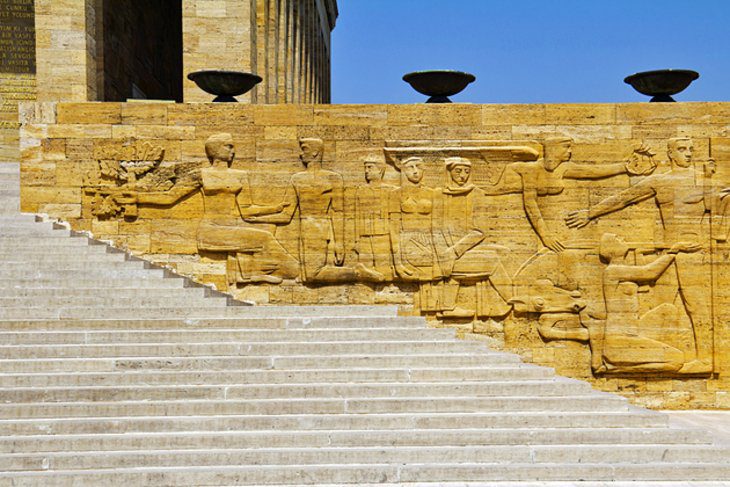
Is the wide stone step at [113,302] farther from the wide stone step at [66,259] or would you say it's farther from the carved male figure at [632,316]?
the carved male figure at [632,316]

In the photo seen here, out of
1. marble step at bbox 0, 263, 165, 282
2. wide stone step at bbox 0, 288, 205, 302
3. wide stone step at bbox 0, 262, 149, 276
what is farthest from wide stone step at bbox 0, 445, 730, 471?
wide stone step at bbox 0, 262, 149, 276

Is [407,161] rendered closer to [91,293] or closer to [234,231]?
[234,231]

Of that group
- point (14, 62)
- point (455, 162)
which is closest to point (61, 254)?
point (455, 162)

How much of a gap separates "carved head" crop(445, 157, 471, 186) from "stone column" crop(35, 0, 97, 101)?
24.1ft

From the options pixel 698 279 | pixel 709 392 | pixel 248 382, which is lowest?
pixel 709 392

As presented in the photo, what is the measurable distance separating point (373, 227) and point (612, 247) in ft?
11.2

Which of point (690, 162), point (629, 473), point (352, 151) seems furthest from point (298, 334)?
point (690, 162)

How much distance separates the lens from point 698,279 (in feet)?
34.9

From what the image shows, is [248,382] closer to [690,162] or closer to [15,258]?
[15,258]

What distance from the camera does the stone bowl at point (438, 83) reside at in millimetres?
11305

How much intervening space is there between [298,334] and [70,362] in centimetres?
250

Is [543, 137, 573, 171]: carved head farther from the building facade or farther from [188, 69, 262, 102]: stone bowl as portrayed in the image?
the building facade

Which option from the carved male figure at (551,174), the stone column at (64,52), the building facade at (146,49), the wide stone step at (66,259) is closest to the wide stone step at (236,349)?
the wide stone step at (66,259)

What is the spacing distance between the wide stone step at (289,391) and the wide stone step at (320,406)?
0.34 feet
